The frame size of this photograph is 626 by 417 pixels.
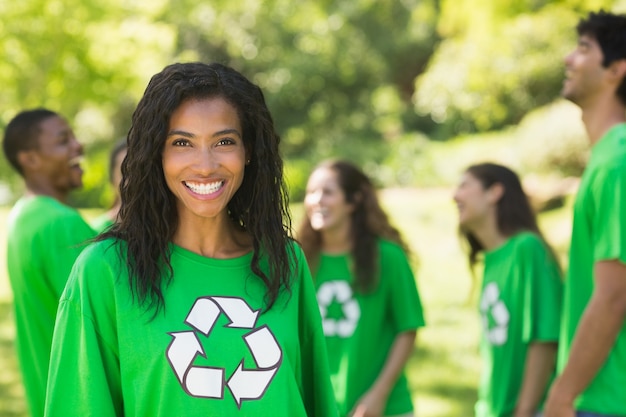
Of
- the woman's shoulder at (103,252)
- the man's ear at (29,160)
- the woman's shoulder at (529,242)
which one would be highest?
the man's ear at (29,160)

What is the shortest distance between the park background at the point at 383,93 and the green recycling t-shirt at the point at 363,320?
74 centimetres

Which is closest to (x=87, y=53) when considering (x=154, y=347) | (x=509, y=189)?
(x=509, y=189)

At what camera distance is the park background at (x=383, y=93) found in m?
10.1

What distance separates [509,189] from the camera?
16.7 feet

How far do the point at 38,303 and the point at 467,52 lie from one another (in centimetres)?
1302

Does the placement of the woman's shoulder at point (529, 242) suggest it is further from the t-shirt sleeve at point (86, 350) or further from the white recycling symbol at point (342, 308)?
the t-shirt sleeve at point (86, 350)

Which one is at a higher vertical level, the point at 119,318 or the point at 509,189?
the point at 509,189

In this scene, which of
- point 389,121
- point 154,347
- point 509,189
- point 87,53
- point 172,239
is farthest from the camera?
point 389,121

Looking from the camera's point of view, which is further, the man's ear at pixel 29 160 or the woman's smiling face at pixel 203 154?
the man's ear at pixel 29 160

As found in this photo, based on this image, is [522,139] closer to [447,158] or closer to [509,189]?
[447,158]

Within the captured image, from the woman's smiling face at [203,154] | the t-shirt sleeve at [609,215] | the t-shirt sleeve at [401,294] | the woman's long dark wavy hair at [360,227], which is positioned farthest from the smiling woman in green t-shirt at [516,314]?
the woman's smiling face at [203,154]

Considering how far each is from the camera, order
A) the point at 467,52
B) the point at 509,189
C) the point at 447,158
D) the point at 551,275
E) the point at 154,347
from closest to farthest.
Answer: the point at 154,347, the point at 551,275, the point at 509,189, the point at 467,52, the point at 447,158

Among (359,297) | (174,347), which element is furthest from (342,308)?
(174,347)

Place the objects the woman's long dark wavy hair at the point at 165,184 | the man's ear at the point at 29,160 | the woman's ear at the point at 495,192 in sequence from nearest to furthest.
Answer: the woman's long dark wavy hair at the point at 165,184, the man's ear at the point at 29,160, the woman's ear at the point at 495,192
